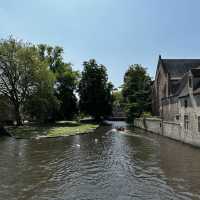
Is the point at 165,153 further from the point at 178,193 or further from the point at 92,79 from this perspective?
the point at 92,79

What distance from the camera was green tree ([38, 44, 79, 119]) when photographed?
6888 centimetres

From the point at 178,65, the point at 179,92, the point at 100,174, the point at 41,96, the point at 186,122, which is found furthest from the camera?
the point at 178,65

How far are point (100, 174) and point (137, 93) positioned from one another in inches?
2003

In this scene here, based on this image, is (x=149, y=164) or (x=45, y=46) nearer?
(x=149, y=164)

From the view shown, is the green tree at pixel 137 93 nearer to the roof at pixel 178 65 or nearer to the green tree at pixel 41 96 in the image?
the roof at pixel 178 65

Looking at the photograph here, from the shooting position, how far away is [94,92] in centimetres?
7544

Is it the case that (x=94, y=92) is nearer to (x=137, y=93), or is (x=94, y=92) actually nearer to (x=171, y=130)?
(x=137, y=93)

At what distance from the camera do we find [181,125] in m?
32.5

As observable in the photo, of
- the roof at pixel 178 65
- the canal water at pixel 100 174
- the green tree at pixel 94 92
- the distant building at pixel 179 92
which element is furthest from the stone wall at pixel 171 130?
the green tree at pixel 94 92

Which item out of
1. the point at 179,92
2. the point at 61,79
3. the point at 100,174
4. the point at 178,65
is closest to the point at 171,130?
the point at 179,92

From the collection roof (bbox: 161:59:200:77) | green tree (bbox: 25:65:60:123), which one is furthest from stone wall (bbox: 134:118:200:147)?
green tree (bbox: 25:65:60:123)

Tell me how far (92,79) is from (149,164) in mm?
56681

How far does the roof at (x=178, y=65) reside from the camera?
52844 millimetres

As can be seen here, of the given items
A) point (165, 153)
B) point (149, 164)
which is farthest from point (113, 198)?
point (165, 153)
